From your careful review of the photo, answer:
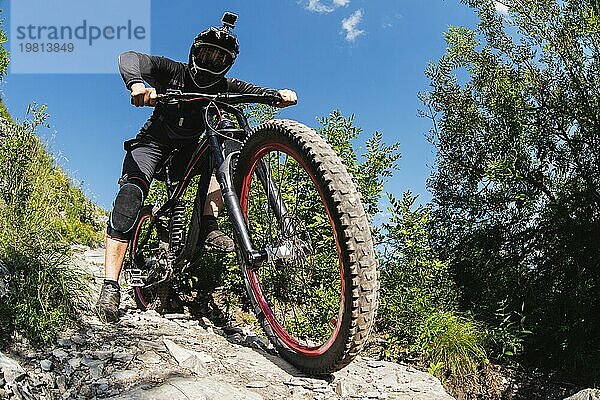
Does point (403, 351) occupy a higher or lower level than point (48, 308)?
lower

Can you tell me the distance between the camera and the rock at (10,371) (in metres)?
2.33

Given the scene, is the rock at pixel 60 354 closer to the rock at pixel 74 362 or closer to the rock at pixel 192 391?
the rock at pixel 74 362

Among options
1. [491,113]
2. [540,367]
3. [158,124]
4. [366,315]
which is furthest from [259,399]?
[491,113]

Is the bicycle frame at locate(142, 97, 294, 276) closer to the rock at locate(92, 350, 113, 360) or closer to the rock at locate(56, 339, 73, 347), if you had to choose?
the rock at locate(92, 350, 113, 360)

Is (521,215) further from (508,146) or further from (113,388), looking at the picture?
(113,388)

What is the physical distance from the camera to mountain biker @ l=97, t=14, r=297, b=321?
11.5ft

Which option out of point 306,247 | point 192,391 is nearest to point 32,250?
point 192,391

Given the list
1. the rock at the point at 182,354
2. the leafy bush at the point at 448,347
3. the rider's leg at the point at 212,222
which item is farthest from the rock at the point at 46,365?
Answer: the leafy bush at the point at 448,347

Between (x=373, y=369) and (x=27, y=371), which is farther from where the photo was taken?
(x=373, y=369)

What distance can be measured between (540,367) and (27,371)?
6.03 metres

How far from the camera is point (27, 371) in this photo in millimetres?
2598

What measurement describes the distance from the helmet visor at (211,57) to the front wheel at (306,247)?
2.46ft

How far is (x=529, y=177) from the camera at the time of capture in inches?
323

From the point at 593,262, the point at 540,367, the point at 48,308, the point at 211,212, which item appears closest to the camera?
the point at 48,308
